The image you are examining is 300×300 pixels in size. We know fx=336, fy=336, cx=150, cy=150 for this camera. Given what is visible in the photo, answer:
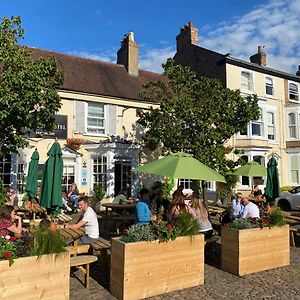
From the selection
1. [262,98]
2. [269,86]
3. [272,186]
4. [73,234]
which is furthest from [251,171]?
[269,86]

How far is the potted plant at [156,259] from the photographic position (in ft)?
17.9

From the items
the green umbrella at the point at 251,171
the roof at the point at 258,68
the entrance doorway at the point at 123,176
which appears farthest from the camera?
the roof at the point at 258,68

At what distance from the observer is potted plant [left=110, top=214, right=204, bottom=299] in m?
5.45

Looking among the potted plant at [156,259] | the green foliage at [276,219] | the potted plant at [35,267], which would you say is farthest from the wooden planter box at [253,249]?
the potted plant at [35,267]

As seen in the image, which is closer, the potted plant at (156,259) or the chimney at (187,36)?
the potted plant at (156,259)

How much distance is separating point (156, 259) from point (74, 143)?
12157 millimetres

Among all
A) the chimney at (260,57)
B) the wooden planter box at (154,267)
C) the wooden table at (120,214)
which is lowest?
the wooden planter box at (154,267)

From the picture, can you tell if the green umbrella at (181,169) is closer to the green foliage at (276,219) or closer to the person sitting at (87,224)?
the green foliage at (276,219)

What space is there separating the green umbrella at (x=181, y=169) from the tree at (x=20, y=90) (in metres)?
4.86

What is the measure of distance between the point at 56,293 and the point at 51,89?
26.7ft

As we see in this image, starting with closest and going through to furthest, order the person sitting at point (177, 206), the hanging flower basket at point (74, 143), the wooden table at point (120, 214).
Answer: the person sitting at point (177, 206) → the wooden table at point (120, 214) → the hanging flower basket at point (74, 143)

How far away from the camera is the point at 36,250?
4.74m

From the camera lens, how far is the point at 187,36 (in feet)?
85.7

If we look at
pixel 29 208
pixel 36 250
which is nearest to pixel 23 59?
pixel 29 208
